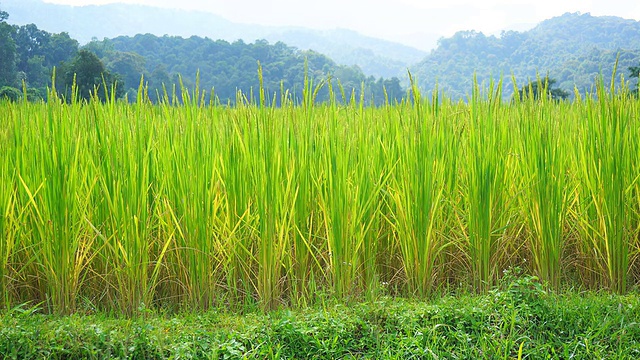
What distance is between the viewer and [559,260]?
12.1 ft

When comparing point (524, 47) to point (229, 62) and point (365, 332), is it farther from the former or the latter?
point (365, 332)

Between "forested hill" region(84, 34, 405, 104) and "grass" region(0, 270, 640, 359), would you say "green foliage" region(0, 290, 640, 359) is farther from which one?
"forested hill" region(84, 34, 405, 104)

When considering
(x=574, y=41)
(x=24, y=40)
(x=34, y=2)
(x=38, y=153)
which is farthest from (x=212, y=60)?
(x=34, y=2)

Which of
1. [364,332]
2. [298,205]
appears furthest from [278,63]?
[364,332]

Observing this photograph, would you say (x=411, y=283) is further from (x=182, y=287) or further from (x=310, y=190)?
(x=182, y=287)

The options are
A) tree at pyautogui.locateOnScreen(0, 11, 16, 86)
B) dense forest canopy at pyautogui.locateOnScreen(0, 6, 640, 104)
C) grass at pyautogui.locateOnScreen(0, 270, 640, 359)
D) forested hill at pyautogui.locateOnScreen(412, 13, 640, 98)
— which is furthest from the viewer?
forested hill at pyautogui.locateOnScreen(412, 13, 640, 98)

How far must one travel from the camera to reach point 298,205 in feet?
11.3

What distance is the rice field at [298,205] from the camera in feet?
10.7

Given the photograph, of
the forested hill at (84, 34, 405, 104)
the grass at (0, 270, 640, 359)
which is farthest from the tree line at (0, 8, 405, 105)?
the grass at (0, 270, 640, 359)

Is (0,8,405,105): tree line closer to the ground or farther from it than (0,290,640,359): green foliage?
farther from it

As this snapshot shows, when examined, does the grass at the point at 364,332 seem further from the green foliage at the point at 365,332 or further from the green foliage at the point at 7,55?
the green foliage at the point at 7,55

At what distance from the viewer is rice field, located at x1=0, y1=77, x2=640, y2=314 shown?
3266 millimetres

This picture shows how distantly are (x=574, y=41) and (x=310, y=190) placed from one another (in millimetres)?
72497

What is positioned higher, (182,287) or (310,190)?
(310,190)
